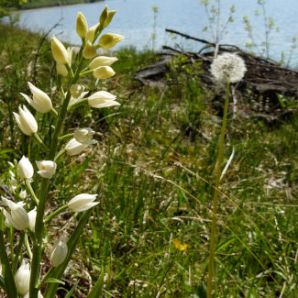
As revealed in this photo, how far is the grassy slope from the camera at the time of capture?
207 centimetres

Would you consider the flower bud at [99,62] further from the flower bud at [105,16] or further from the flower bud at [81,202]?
the flower bud at [81,202]

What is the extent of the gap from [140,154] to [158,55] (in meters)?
4.06

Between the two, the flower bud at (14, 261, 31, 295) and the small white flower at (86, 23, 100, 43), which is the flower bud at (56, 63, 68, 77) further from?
the flower bud at (14, 261, 31, 295)

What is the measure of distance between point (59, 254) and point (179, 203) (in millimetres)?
1630

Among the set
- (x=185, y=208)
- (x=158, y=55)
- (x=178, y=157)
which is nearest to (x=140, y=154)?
(x=178, y=157)

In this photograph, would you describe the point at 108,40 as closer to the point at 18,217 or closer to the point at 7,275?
the point at 18,217

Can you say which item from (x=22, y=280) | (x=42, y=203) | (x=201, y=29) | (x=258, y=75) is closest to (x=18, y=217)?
(x=42, y=203)

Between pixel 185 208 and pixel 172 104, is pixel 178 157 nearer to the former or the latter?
pixel 185 208

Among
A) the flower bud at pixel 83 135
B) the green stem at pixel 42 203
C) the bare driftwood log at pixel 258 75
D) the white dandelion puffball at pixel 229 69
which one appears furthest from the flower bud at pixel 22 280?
the bare driftwood log at pixel 258 75

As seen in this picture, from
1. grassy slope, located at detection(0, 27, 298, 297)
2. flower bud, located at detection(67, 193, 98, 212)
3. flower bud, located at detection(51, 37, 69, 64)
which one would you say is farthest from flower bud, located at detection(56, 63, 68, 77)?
grassy slope, located at detection(0, 27, 298, 297)

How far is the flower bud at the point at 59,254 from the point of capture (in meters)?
1.14

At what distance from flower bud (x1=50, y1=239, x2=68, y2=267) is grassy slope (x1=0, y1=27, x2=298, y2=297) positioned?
0.51 ft

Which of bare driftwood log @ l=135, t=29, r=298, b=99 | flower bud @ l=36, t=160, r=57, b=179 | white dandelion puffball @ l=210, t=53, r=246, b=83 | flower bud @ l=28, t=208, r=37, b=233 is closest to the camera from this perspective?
flower bud @ l=36, t=160, r=57, b=179

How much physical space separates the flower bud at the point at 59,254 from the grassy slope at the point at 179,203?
0.51ft
